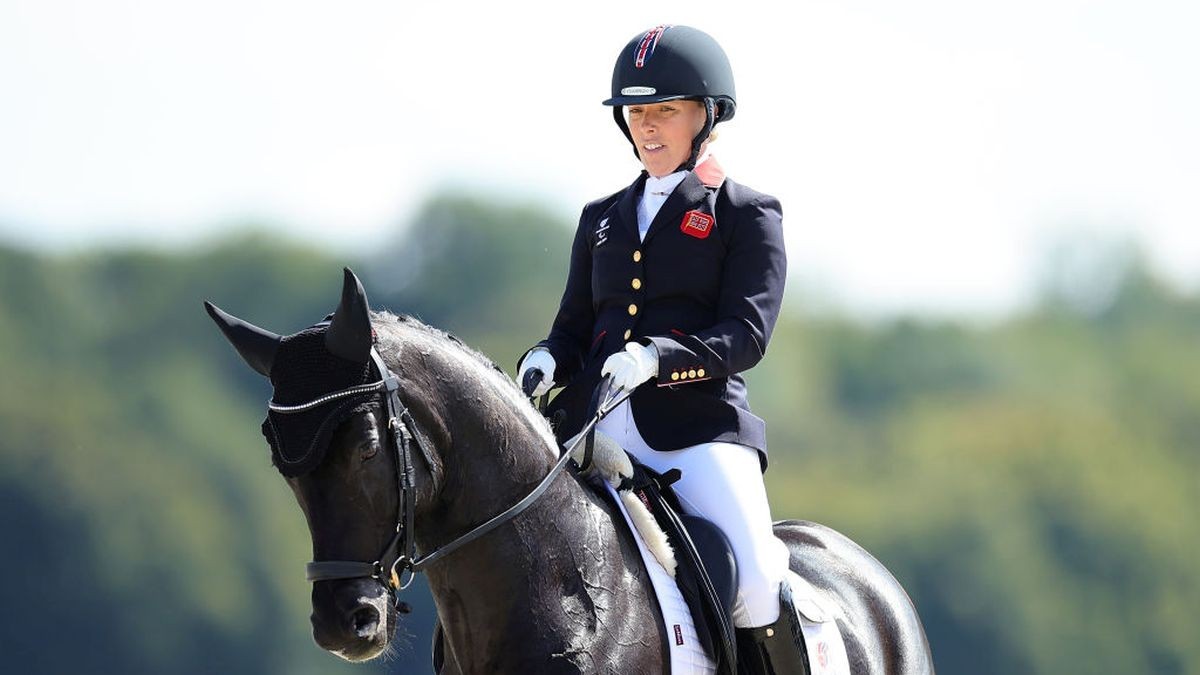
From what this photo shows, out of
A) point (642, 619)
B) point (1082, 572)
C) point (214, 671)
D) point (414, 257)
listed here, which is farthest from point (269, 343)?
point (414, 257)

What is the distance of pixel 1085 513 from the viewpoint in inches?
2083

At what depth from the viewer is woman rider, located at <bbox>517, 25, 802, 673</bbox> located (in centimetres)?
727

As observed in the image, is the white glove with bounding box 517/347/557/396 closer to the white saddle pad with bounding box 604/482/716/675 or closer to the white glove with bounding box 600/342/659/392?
the white glove with bounding box 600/342/659/392

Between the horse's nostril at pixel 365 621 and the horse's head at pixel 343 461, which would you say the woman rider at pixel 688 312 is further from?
the horse's nostril at pixel 365 621

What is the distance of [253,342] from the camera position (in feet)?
21.0

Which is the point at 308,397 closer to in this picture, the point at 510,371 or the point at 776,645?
the point at 776,645

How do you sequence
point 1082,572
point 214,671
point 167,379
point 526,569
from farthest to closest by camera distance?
point 167,379 → point 1082,572 → point 214,671 → point 526,569

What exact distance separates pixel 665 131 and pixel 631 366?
1171mm

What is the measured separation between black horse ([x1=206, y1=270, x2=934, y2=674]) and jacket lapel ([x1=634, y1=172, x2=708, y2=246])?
1.07 metres

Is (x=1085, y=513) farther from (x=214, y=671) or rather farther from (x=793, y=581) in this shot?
(x=793, y=581)

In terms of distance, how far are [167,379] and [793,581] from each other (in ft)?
172

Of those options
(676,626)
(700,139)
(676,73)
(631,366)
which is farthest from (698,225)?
(676,626)

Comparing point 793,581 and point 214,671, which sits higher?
point 793,581

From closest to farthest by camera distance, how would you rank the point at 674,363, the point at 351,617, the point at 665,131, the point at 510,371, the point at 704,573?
the point at 351,617
the point at 704,573
the point at 674,363
the point at 665,131
the point at 510,371
